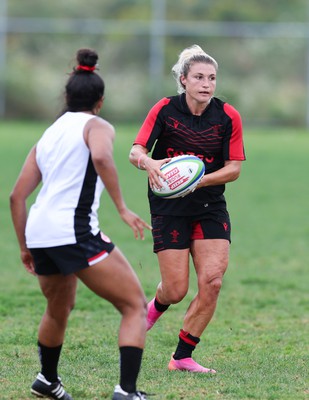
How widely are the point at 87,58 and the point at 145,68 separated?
31.7 metres

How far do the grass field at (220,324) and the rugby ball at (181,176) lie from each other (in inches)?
47.4

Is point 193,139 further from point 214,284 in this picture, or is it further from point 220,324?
point 220,324

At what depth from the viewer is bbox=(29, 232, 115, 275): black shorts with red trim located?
504 centimetres

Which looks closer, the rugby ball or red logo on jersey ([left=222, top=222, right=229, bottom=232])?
the rugby ball

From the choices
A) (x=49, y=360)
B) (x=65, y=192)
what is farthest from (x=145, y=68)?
(x=65, y=192)

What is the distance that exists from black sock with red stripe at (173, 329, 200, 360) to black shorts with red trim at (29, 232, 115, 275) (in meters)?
1.73

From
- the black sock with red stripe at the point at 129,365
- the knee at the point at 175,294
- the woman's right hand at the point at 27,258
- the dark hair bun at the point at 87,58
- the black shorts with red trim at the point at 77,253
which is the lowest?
the knee at the point at 175,294

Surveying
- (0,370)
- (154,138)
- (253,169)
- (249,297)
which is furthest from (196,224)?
(253,169)

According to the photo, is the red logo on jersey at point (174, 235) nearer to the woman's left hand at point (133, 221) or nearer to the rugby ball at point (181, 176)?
the rugby ball at point (181, 176)

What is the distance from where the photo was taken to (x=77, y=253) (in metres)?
5.04

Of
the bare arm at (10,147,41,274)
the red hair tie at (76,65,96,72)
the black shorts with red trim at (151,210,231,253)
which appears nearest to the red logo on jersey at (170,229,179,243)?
the black shorts with red trim at (151,210,231,253)

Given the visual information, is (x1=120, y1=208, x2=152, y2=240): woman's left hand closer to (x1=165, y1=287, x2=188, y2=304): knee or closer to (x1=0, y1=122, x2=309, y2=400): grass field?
(x1=0, y1=122, x2=309, y2=400): grass field

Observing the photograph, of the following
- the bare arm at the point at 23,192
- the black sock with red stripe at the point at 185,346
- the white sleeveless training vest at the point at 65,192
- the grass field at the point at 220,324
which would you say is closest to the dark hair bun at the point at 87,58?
the white sleeveless training vest at the point at 65,192

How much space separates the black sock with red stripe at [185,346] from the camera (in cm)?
663
